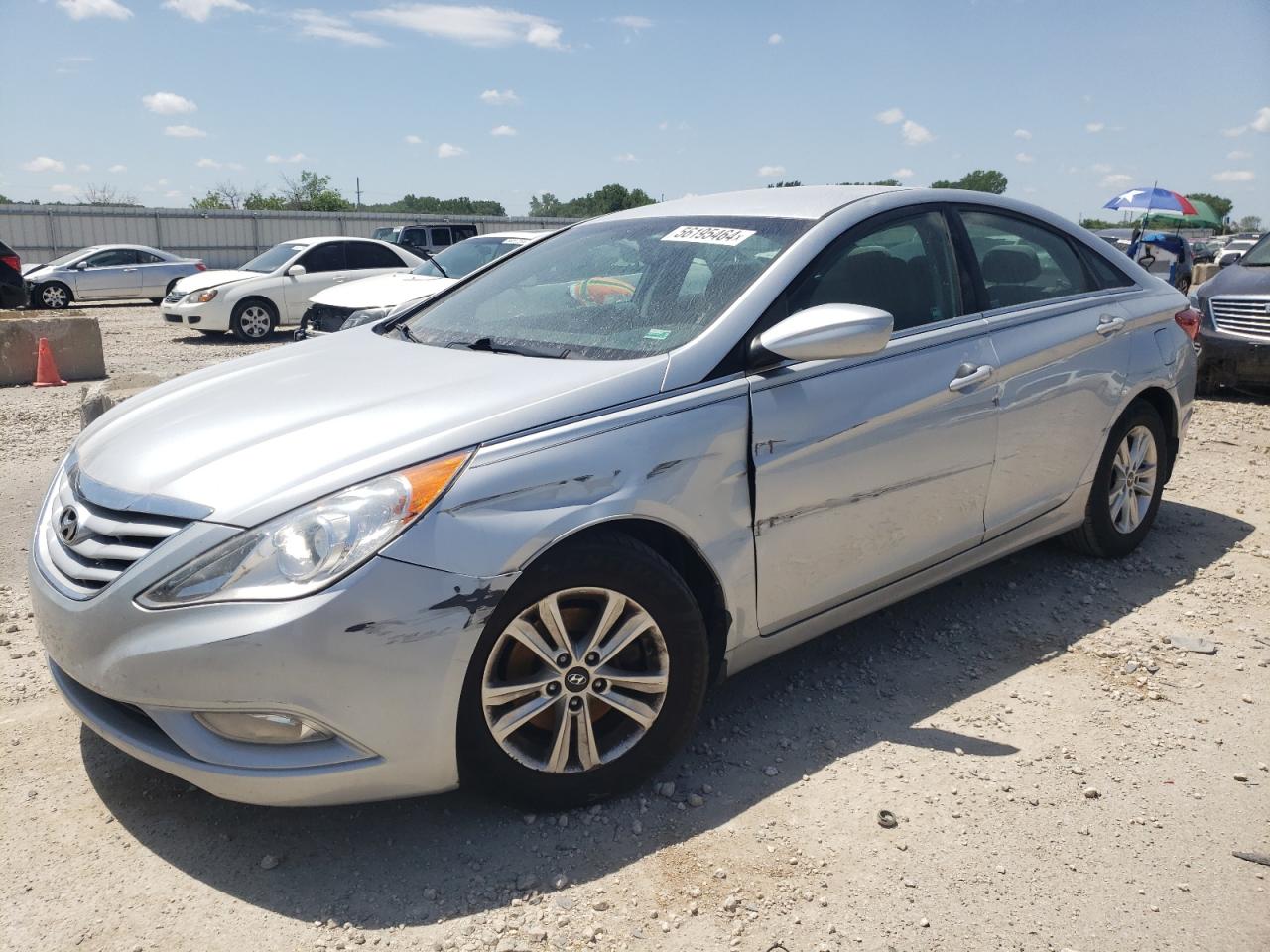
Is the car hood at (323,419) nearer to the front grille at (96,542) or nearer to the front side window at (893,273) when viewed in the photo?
the front grille at (96,542)

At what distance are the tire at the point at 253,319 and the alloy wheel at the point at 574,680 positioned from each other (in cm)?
1362

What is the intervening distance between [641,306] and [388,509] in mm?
1202

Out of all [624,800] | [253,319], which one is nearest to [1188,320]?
[624,800]

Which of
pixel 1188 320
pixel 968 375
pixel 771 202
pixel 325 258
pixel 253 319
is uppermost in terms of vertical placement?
pixel 325 258

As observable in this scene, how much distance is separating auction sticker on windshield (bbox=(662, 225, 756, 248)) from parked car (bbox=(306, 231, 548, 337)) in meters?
6.53

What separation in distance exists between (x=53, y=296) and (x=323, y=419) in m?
21.3

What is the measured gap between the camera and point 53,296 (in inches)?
818

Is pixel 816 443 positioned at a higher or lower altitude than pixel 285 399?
lower

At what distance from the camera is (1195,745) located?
3.20 m

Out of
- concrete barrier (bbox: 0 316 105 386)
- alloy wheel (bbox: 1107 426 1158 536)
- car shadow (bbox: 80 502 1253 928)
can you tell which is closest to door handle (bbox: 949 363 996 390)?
car shadow (bbox: 80 502 1253 928)

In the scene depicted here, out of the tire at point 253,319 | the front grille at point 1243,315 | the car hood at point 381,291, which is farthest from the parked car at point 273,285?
the front grille at point 1243,315

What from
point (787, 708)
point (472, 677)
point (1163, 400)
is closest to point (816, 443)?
point (787, 708)

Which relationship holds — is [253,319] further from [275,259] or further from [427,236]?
[427,236]

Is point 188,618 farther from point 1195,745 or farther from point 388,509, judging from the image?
point 1195,745
